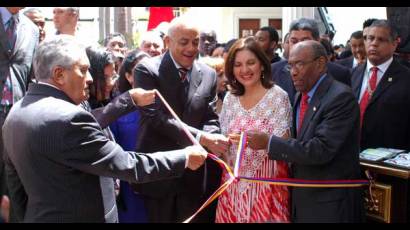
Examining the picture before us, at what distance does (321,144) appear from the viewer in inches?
127

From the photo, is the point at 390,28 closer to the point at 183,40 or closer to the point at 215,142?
the point at 183,40

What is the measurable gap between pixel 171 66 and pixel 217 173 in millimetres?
970

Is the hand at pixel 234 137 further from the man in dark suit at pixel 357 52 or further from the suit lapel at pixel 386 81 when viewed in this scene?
the man in dark suit at pixel 357 52

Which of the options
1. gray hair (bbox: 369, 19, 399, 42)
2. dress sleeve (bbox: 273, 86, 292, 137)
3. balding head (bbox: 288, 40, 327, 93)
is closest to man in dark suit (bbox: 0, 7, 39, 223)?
dress sleeve (bbox: 273, 86, 292, 137)

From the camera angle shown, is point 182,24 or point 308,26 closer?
point 182,24

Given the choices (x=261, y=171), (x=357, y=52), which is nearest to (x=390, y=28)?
(x=261, y=171)

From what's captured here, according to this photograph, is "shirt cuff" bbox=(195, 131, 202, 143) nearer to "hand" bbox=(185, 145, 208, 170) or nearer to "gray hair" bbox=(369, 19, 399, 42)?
"hand" bbox=(185, 145, 208, 170)

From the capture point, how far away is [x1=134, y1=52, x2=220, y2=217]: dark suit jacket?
381cm

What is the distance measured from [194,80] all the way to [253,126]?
25.0 inches

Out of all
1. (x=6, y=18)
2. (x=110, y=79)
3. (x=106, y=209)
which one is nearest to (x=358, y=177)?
(x=106, y=209)

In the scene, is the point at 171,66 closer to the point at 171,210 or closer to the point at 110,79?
the point at 110,79

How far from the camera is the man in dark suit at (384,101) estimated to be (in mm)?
4293

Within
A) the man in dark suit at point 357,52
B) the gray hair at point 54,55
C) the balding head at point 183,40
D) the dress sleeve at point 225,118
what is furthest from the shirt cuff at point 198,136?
the man in dark suit at point 357,52

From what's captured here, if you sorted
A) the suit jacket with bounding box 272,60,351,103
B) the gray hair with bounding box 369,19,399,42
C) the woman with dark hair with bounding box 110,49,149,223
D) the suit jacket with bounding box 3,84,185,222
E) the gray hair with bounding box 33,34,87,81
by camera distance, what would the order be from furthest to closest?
the gray hair with bounding box 369,19,399,42 → the suit jacket with bounding box 272,60,351,103 → the woman with dark hair with bounding box 110,49,149,223 → the gray hair with bounding box 33,34,87,81 → the suit jacket with bounding box 3,84,185,222
